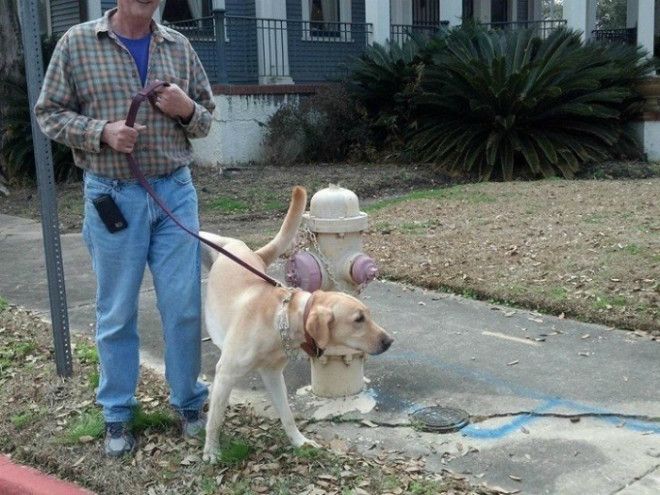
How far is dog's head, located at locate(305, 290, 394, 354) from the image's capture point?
3.20m

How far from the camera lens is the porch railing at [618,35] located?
807 inches

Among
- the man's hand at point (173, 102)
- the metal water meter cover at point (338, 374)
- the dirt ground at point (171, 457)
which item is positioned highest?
the man's hand at point (173, 102)

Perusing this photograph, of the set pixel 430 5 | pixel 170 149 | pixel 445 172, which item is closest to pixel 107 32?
pixel 170 149

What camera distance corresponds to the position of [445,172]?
1313 centimetres

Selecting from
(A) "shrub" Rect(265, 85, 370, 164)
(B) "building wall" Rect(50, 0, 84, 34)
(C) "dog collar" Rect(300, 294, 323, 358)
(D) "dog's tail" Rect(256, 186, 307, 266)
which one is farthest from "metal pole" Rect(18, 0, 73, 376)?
(B) "building wall" Rect(50, 0, 84, 34)

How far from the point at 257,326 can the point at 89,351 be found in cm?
193

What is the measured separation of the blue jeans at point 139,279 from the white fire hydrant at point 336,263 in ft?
2.01

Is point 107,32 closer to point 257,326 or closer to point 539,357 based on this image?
point 257,326

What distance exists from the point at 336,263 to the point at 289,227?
0.43 m

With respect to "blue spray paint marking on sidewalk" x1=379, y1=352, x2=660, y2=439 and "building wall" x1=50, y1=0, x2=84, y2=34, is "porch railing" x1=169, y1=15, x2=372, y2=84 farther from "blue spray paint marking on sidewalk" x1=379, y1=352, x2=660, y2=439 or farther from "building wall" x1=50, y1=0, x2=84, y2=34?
"blue spray paint marking on sidewalk" x1=379, y1=352, x2=660, y2=439

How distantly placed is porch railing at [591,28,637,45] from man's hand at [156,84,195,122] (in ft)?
60.0

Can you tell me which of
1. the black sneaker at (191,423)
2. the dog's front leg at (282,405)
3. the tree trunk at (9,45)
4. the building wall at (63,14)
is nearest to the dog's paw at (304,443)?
the dog's front leg at (282,405)

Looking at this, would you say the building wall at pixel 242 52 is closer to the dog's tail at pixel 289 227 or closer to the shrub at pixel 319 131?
the shrub at pixel 319 131

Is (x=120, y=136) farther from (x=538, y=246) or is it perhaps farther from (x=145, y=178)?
(x=538, y=246)
